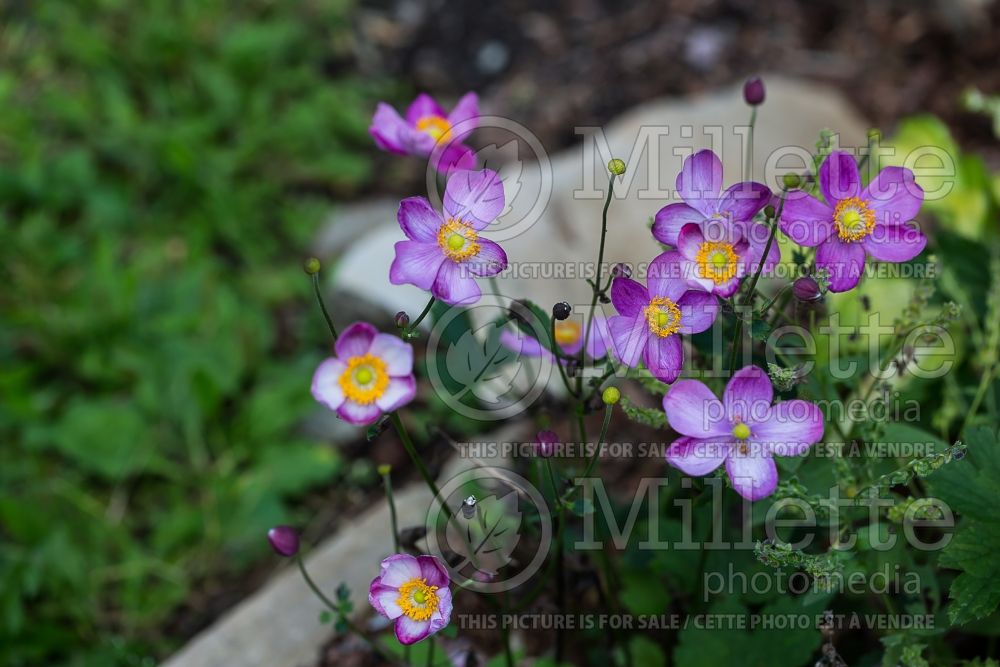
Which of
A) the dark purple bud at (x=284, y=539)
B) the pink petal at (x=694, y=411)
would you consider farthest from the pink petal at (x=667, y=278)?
the dark purple bud at (x=284, y=539)

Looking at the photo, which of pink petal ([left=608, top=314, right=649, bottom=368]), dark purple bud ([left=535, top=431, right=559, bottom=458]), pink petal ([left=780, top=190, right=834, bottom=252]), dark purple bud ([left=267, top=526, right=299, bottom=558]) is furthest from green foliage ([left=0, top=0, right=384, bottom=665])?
pink petal ([left=780, top=190, right=834, bottom=252])

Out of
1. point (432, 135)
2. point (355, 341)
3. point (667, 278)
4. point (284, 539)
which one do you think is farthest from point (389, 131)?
point (284, 539)

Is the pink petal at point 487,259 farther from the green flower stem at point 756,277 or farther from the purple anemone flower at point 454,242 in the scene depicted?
the green flower stem at point 756,277

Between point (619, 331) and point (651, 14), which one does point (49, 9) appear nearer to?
point (651, 14)

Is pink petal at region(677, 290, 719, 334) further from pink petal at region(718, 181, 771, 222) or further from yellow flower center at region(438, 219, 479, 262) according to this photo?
yellow flower center at region(438, 219, 479, 262)

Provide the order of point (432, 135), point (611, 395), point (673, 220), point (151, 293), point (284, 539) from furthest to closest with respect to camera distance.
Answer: point (151, 293), point (432, 135), point (284, 539), point (673, 220), point (611, 395)

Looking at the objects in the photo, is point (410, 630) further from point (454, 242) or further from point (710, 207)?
point (710, 207)
